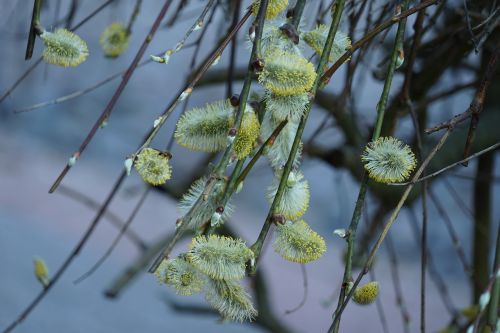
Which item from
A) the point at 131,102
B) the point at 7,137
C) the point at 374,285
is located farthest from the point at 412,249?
the point at 374,285

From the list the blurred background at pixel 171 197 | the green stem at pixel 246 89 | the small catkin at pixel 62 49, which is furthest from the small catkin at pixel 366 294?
the blurred background at pixel 171 197

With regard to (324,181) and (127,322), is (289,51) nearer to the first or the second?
(127,322)

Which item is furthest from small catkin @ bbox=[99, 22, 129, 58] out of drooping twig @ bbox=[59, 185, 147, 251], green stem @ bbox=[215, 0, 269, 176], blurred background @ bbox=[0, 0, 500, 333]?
blurred background @ bbox=[0, 0, 500, 333]

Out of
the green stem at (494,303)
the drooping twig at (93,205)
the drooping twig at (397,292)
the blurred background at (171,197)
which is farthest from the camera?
the blurred background at (171,197)

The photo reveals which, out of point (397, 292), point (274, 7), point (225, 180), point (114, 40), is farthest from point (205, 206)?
point (397, 292)

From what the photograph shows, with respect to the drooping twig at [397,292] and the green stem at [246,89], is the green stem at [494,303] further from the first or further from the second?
the drooping twig at [397,292]

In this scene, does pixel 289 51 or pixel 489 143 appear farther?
pixel 489 143

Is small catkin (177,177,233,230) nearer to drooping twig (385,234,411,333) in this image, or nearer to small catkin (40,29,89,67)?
small catkin (40,29,89,67)
